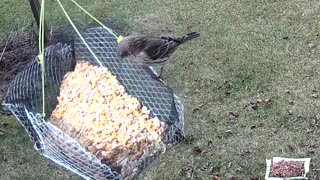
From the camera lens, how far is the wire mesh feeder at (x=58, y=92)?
2865mm

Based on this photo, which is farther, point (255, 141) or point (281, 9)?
point (281, 9)

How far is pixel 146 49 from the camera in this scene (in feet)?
11.5

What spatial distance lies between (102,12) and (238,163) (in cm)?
274

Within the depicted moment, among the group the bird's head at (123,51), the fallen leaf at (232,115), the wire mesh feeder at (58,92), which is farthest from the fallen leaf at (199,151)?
the bird's head at (123,51)

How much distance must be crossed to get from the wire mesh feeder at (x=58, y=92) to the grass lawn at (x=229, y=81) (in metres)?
0.70

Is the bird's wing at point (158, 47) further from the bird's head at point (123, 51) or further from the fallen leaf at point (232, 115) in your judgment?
the fallen leaf at point (232, 115)

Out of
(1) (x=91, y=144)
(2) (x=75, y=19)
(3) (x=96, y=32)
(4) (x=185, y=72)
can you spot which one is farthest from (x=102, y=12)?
(1) (x=91, y=144)

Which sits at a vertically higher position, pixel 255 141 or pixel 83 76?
pixel 83 76

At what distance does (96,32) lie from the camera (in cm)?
387

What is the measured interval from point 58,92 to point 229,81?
1.55 metres

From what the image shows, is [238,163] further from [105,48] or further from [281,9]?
[281,9]

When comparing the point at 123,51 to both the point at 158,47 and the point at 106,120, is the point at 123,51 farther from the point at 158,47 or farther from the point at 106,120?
the point at 106,120

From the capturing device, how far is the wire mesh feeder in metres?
2.87

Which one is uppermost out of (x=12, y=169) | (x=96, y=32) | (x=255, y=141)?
(x=96, y=32)
